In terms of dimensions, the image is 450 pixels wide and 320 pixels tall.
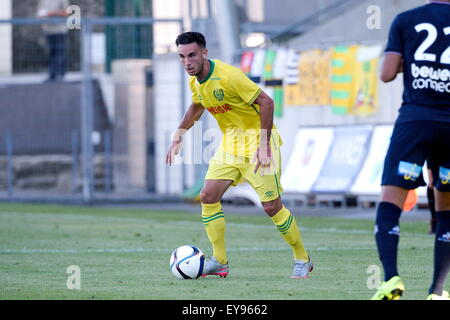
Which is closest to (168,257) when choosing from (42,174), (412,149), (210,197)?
(210,197)

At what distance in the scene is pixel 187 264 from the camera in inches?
380

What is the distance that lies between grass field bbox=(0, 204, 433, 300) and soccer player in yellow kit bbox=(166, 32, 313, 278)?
0.35 m

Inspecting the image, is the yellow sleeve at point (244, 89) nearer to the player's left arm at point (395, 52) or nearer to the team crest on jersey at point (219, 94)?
the team crest on jersey at point (219, 94)

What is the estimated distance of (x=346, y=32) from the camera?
1030 inches

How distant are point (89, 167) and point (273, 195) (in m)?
15.5

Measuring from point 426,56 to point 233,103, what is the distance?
2779 mm

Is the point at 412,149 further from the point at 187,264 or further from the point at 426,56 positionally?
the point at 187,264

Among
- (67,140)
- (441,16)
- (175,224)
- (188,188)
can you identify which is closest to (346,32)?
(188,188)

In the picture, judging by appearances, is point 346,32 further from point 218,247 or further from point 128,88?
point 218,247

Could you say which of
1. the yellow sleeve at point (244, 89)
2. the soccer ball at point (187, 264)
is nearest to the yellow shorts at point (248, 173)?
the yellow sleeve at point (244, 89)

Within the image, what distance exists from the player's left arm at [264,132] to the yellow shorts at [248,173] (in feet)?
0.75

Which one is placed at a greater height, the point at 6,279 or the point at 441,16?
the point at 441,16

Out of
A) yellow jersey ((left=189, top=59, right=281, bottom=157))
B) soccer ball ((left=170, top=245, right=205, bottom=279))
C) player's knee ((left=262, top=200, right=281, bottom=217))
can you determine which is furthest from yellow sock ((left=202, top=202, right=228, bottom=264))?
yellow jersey ((left=189, top=59, right=281, bottom=157))

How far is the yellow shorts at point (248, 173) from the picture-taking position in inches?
387
